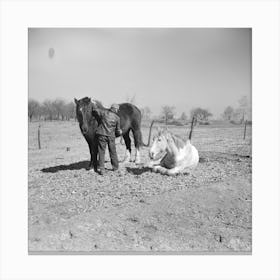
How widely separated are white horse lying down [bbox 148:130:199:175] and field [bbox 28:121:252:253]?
9 centimetres

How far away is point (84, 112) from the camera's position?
3941mm

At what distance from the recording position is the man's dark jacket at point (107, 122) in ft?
13.2

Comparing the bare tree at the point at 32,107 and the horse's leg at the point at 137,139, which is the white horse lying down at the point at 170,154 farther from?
the bare tree at the point at 32,107

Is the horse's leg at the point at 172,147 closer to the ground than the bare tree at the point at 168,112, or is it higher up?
closer to the ground

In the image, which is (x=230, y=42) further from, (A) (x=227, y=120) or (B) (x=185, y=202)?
(B) (x=185, y=202)

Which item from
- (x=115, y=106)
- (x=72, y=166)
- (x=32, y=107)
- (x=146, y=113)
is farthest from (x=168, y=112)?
(x=32, y=107)

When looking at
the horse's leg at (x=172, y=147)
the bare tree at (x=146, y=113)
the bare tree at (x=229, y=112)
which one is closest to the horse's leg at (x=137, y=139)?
the bare tree at (x=146, y=113)

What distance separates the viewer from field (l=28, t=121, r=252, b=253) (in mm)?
3580

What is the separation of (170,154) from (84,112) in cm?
109

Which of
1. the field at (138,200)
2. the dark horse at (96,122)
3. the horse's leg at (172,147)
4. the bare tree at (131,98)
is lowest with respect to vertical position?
the field at (138,200)

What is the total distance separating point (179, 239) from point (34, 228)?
59.2 inches

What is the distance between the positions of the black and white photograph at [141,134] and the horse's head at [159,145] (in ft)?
0.04

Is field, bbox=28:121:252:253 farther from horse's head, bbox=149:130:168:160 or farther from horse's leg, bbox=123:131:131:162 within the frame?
horse's head, bbox=149:130:168:160
